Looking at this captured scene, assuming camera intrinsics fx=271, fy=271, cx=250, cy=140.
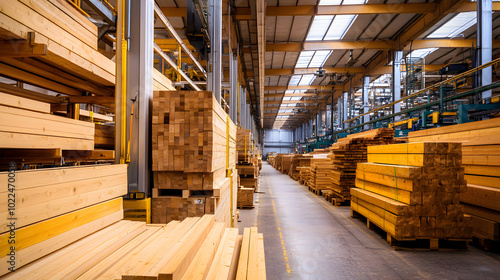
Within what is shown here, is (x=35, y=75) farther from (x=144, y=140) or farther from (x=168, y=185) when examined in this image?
(x=168, y=185)

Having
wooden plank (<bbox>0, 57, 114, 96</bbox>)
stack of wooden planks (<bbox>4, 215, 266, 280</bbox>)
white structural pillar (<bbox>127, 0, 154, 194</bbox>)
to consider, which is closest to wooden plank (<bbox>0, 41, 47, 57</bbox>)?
wooden plank (<bbox>0, 57, 114, 96</bbox>)

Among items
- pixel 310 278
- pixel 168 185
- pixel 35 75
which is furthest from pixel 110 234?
pixel 310 278

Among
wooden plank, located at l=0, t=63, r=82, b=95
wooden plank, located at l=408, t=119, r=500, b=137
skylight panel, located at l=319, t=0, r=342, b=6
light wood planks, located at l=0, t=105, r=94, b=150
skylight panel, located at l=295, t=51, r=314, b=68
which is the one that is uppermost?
skylight panel, located at l=319, t=0, r=342, b=6

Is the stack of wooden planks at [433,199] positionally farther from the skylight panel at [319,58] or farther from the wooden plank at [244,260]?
the skylight panel at [319,58]

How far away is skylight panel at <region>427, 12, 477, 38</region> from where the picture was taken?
11.9 m

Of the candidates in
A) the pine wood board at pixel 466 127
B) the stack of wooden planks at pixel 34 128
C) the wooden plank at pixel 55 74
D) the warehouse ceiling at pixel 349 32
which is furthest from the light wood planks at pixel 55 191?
the pine wood board at pixel 466 127

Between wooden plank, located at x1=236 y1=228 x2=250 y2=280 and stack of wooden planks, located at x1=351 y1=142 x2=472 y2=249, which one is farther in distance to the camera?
stack of wooden planks, located at x1=351 y1=142 x2=472 y2=249

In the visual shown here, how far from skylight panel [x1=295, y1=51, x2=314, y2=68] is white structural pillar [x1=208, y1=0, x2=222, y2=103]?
9795 mm

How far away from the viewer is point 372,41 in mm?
15281

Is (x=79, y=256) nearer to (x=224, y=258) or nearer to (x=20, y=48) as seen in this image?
(x=224, y=258)

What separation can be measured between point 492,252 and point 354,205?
328cm

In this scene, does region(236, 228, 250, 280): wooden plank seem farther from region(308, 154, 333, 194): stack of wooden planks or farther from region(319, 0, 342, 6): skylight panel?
region(319, 0, 342, 6): skylight panel

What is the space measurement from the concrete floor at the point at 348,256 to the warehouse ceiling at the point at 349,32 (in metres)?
6.67

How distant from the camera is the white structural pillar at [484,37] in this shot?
886 centimetres
